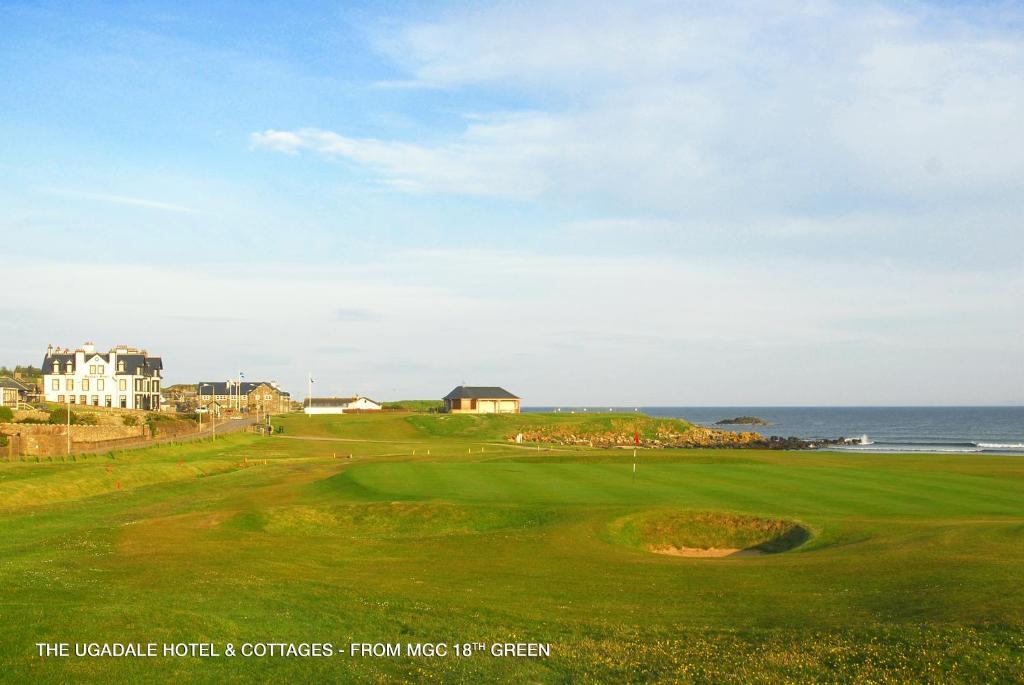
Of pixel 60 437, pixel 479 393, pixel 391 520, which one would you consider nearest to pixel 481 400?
pixel 479 393

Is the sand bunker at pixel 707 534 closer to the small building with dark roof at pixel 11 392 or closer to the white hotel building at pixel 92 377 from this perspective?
the small building with dark roof at pixel 11 392

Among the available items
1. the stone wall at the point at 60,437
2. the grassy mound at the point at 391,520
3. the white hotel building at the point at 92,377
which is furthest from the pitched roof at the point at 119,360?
the grassy mound at the point at 391,520

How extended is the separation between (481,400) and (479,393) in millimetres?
2191

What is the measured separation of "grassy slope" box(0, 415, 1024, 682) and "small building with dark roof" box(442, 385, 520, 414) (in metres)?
109

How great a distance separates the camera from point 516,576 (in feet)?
78.9

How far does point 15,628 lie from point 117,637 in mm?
2008

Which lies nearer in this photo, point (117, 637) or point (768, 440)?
point (117, 637)

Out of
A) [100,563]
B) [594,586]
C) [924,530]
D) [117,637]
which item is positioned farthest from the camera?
[924,530]

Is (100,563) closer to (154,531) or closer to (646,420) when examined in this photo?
(154,531)

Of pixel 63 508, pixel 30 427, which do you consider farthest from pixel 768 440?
pixel 63 508

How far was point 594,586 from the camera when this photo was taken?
22656mm

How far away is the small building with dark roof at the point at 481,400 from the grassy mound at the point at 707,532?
121372 mm

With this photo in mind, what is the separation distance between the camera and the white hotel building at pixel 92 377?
144m

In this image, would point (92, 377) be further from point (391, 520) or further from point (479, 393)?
point (391, 520)
